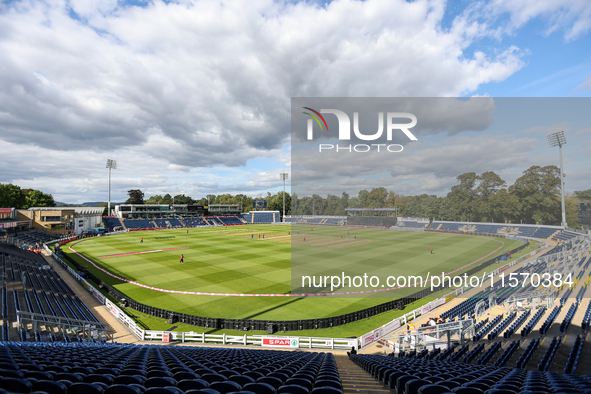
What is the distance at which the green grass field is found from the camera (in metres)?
21.4

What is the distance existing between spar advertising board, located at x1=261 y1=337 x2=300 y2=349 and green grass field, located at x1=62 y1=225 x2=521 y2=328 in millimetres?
3679

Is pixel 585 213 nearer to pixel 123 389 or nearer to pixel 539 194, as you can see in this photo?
pixel 539 194

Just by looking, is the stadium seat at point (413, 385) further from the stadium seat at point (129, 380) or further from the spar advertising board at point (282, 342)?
the spar advertising board at point (282, 342)

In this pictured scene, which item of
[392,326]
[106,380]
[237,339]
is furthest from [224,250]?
[106,380]

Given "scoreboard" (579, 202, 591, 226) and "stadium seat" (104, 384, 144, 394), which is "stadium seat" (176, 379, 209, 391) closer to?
"stadium seat" (104, 384, 144, 394)

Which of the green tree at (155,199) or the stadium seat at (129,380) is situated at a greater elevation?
the green tree at (155,199)

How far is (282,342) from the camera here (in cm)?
1527

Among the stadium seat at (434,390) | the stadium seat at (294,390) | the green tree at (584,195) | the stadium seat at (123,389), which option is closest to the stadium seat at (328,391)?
the stadium seat at (294,390)

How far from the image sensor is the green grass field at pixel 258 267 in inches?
841

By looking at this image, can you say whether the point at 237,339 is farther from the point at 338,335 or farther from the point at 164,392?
the point at 164,392

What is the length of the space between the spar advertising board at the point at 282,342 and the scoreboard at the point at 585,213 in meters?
45.0

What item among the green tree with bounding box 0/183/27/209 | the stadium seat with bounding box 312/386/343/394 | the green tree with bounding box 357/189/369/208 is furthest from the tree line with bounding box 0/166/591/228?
the stadium seat with bounding box 312/386/343/394

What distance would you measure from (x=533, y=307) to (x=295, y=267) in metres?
21.4

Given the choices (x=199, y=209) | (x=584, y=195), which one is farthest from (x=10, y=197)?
(x=584, y=195)
